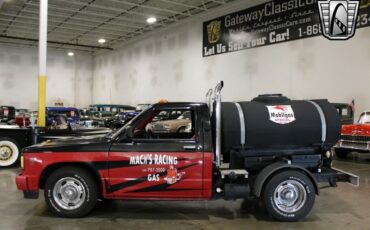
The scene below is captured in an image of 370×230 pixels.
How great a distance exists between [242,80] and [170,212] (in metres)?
13.9

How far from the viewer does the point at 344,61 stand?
14.2 meters

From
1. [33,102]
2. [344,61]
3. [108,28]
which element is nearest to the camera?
[344,61]

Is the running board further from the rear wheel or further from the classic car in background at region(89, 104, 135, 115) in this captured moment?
the classic car in background at region(89, 104, 135, 115)

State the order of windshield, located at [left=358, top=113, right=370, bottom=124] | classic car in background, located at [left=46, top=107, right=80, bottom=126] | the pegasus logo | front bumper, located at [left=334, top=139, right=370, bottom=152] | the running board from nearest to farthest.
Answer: the running board
front bumper, located at [left=334, top=139, right=370, bottom=152]
windshield, located at [left=358, top=113, right=370, bottom=124]
the pegasus logo
classic car in background, located at [left=46, top=107, right=80, bottom=126]

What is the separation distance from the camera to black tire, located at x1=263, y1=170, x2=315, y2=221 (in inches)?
203

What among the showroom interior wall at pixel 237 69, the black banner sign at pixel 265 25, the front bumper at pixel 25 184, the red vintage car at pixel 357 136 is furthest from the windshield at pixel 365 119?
the front bumper at pixel 25 184

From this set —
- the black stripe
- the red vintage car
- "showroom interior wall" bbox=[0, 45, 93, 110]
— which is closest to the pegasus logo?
the red vintage car

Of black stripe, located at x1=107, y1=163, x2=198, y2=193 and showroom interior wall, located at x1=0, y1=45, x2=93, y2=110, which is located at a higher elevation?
showroom interior wall, located at x1=0, y1=45, x2=93, y2=110

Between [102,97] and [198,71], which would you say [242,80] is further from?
[102,97]

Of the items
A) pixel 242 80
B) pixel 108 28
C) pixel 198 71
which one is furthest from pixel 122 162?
pixel 108 28

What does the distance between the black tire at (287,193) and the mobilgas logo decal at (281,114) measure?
2.47ft

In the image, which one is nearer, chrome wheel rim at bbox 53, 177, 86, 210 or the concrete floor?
the concrete floor

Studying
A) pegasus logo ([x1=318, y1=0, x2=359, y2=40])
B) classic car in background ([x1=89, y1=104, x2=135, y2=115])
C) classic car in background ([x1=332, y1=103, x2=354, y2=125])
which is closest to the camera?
classic car in background ([x1=332, y1=103, x2=354, y2=125])

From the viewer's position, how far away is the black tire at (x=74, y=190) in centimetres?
521
